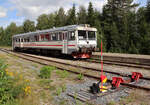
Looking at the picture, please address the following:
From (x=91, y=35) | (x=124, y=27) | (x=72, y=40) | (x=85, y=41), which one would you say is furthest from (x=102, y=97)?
(x=124, y=27)

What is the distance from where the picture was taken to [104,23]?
104 feet

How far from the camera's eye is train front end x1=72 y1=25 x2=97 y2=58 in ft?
44.8

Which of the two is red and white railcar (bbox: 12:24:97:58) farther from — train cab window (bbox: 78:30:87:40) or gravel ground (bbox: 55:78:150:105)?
gravel ground (bbox: 55:78:150:105)

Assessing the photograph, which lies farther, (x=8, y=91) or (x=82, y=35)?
(x=82, y=35)

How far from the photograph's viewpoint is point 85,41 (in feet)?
46.3

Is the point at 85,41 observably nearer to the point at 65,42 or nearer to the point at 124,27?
the point at 65,42

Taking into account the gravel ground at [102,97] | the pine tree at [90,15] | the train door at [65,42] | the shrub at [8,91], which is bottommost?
the gravel ground at [102,97]

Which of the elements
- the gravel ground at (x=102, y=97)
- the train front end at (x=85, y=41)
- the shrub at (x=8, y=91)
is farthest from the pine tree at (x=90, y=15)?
the shrub at (x=8, y=91)

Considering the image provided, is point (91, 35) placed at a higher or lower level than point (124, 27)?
lower

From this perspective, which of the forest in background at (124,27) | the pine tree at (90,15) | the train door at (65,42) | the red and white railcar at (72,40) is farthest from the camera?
the pine tree at (90,15)

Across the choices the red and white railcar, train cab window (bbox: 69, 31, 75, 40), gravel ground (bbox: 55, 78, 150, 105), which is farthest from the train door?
gravel ground (bbox: 55, 78, 150, 105)

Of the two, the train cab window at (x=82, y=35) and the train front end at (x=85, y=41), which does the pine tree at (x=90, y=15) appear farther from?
the train cab window at (x=82, y=35)

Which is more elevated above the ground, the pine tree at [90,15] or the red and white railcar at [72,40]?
the pine tree at [90,15]

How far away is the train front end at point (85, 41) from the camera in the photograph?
1366 cm
